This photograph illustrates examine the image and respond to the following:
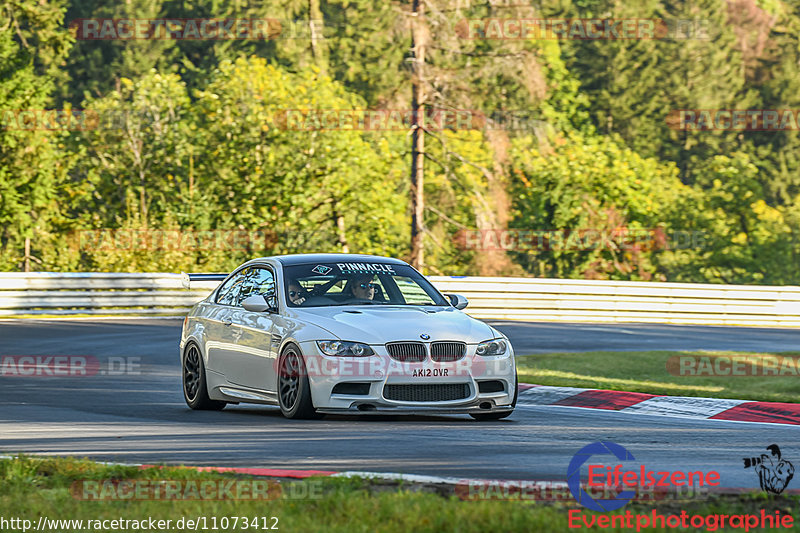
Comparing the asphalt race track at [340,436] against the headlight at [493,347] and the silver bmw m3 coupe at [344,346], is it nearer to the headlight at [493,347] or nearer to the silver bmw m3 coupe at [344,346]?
the silver bmw m3 coupe at [344,346]

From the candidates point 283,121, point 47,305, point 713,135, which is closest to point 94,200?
point 283,121

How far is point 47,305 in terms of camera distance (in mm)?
27922

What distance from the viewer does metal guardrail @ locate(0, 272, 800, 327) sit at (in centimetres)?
2902

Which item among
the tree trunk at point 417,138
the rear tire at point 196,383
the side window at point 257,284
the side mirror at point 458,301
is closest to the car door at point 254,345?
the side window at point 257,284

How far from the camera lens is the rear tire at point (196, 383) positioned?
12945 mm

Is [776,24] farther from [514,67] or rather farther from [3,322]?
[3,322]

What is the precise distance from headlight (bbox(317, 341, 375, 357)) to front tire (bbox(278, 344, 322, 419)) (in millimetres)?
240

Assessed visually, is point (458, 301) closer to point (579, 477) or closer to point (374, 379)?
point (374, 379)

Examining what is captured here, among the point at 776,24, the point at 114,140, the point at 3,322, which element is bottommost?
the point at 3,322

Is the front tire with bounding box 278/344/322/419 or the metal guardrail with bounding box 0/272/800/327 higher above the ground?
the front tire with bounding box 278/344/322/419

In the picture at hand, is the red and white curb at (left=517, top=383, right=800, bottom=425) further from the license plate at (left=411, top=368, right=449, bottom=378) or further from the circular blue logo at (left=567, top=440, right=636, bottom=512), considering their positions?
the circular blue logo at (left=567, top=440, right=636, bottom=512)

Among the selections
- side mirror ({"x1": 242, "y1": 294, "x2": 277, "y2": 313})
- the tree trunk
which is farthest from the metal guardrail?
side mirror ({"x1": 242, "y1": 294, "x2": 277, "y2": 313})

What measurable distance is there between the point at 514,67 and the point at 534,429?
2739cm

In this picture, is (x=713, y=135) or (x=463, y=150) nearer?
(x=463, y=150)
